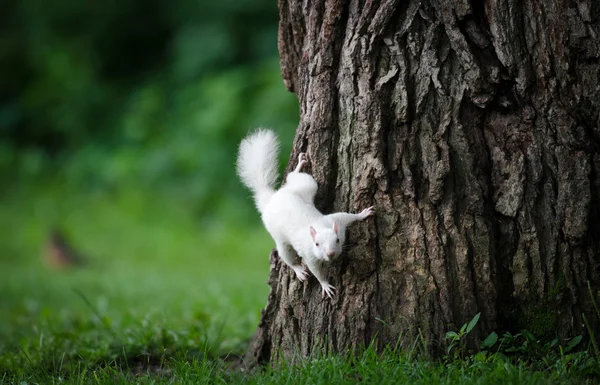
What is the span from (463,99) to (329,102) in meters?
0.63

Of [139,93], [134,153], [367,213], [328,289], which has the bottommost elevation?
[328,289]

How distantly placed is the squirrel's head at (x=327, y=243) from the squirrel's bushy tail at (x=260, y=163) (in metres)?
0.71

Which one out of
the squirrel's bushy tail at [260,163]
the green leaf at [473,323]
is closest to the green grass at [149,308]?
the green leaf at [473,323]

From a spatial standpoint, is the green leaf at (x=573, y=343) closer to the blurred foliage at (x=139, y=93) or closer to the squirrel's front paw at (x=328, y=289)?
the squirrel's front paw at (x=328, y=289)

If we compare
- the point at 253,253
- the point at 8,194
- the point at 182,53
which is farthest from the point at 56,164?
the point at 253,253

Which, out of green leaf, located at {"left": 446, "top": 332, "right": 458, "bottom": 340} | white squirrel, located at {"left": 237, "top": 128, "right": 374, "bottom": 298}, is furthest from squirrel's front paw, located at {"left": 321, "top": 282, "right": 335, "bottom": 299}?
green leaf, located at {"left": 446, "top": 332, "right": 458, "bottom": 340}

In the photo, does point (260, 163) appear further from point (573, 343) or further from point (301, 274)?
point (573, 343)

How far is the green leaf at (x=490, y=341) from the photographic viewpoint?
3113 millimetres

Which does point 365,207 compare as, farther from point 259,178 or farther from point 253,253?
point 253,253

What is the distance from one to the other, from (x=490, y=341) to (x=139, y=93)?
12.6 meters

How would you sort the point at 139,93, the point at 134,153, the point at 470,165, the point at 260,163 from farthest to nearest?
the point at 139,93
the point at 134,153
the point at 260,163
the point at 470,165

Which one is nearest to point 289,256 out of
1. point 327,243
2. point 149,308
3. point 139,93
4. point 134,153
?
point 327,243

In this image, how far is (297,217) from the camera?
11.2ft

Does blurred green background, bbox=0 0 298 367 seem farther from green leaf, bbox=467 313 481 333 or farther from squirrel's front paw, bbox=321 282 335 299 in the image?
green leaf, bbox=467 313 481 333
